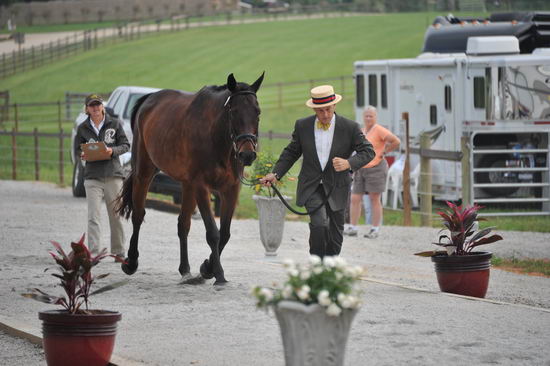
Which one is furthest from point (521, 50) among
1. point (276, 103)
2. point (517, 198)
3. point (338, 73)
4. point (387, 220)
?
point (338, 73)

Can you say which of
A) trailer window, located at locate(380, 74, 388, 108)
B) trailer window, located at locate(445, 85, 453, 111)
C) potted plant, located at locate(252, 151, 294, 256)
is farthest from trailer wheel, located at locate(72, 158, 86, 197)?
potted plant, located at locate(252, 151, 294, 256)

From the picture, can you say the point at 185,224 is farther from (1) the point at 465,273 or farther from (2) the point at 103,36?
(2) the point at 103,36

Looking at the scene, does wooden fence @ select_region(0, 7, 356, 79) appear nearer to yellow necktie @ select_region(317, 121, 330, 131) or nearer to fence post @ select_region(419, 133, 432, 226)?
fence post @ select_region(419, 133, 432, 226)

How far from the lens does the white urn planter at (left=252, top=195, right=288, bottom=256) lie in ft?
45.1

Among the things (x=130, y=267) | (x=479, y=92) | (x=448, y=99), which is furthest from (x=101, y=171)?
(x=448, y=99)

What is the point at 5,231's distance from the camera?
1620cm

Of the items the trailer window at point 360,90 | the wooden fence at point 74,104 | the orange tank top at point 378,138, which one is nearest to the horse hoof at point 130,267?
the orange tank top at point 378,138

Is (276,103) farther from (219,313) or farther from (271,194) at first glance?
(219,313)

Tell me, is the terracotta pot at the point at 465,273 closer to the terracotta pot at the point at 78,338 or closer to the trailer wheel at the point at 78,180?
the terracotta pot at the point at 78,338

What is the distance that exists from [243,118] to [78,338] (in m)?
3.60

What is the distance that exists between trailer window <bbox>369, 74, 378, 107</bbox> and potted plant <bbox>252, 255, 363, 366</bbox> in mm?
17773

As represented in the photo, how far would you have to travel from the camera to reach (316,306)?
6.05m

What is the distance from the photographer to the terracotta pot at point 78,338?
743cm

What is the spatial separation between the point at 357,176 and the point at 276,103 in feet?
109
